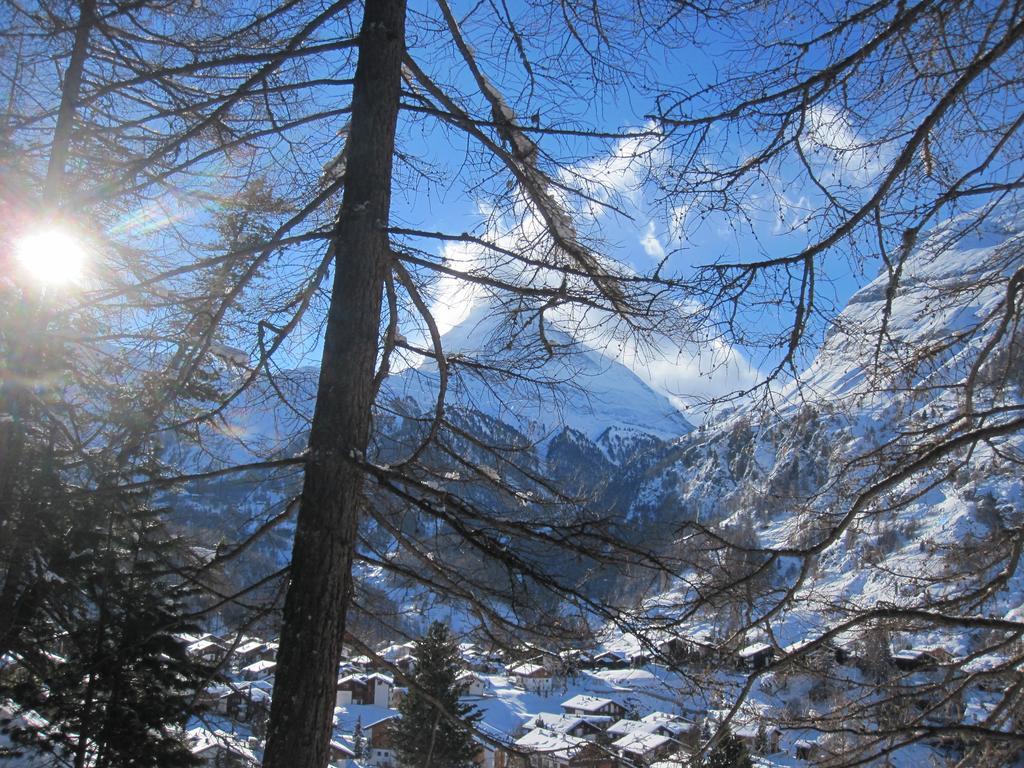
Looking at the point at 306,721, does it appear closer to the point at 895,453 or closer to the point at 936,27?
the point at 895,453

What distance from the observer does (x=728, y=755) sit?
370 centimetres

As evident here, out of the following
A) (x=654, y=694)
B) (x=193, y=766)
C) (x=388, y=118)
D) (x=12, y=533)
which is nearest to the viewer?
(x=654, y=694)

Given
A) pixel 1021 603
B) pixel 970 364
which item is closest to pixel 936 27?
pixel 970 364

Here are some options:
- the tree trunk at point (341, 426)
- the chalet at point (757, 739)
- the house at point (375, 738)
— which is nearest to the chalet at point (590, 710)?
the chalet at point (757, 739)

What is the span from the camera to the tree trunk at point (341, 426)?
2.65 m

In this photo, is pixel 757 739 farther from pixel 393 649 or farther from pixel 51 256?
pixel 51 256

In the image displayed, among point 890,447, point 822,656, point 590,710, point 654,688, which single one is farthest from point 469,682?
point 890,447

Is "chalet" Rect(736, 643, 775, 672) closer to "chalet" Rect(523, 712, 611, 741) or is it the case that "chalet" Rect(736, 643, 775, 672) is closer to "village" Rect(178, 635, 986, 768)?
"village" Rect(178, 635, 986, 768)

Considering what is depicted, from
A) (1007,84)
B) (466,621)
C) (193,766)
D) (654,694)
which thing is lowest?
(193,766)

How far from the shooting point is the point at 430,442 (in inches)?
146

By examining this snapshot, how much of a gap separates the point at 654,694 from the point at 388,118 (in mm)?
2703

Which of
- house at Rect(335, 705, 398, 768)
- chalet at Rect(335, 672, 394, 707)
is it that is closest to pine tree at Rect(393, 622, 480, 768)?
house at Rect(335, 705, 398, 768)

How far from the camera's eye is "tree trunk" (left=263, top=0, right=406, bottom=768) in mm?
2648

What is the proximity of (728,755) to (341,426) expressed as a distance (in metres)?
2.62
